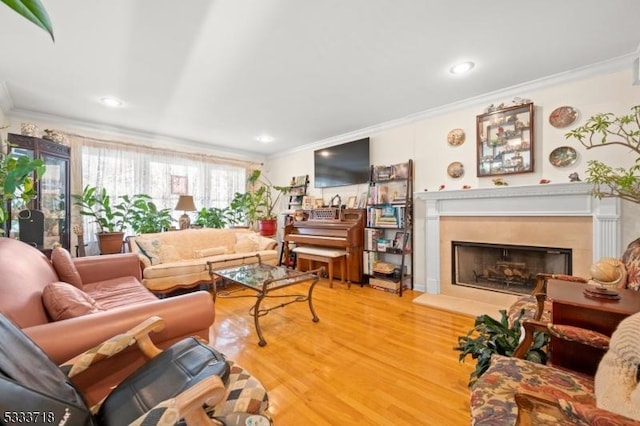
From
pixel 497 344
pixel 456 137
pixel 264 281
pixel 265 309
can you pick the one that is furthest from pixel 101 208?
pixel 456 137

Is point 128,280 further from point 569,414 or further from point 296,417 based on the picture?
point 569,414

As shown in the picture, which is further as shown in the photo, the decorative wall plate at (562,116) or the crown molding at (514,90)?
the decorative wall plate at (562,116)

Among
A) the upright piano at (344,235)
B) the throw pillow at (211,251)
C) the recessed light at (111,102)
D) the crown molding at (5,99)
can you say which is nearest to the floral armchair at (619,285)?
the upright piano at (344,235)

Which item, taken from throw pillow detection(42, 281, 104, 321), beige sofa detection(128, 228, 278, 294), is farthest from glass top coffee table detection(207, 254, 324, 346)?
throw pillow detection(42, 281, 104, 321)

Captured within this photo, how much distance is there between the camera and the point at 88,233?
12.3ft

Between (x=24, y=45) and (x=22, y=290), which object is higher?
(x=24, y=45)

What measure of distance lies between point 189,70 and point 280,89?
2.77ft

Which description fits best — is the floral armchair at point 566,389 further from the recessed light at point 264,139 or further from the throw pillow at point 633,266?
the recessed light at point 264,139

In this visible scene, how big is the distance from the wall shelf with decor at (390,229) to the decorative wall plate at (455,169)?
47cm

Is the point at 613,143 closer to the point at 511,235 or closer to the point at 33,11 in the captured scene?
the point at 511,235

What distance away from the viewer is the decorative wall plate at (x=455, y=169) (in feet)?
10.4

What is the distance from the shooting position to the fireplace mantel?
7.55 ft

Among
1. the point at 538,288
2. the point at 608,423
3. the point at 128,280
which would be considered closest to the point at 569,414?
the point at 608,423

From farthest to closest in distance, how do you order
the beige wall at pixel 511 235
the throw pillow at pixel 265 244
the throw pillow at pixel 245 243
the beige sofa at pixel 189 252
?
the throw pillow at pixel 265 244 → the throw pillow at pixel 245 243 → the beige sofa at pixel 189 252 → the beige wall at pixel 511 235
